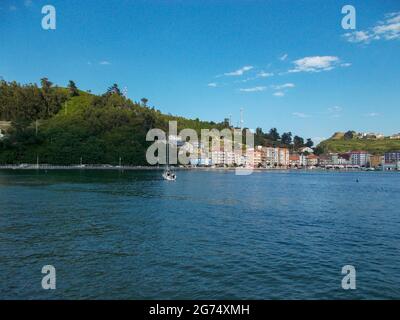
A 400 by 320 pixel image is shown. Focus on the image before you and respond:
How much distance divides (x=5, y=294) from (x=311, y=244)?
857 inches

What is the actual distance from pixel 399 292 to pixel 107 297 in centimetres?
1523

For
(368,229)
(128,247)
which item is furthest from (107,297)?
(368,229)

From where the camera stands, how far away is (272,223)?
129ft

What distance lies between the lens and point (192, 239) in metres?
31.0

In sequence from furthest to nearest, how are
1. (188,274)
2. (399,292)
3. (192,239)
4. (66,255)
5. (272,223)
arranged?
(272,223), (192,239), (66,255), (188,274), (399,292)

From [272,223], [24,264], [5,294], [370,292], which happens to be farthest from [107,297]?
[272,223]

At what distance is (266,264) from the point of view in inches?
944

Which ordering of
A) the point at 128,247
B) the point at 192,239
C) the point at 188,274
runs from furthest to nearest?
the point at 192,239 < the point at 128,247 < the point at 188,274

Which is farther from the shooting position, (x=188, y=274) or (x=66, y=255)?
(x=66, y=255)

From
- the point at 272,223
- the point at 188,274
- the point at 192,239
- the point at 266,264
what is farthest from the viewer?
the point at 272,223

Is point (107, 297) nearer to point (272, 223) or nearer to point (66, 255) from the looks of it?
point (66, 255)

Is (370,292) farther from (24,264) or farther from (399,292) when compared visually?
(24,264)
